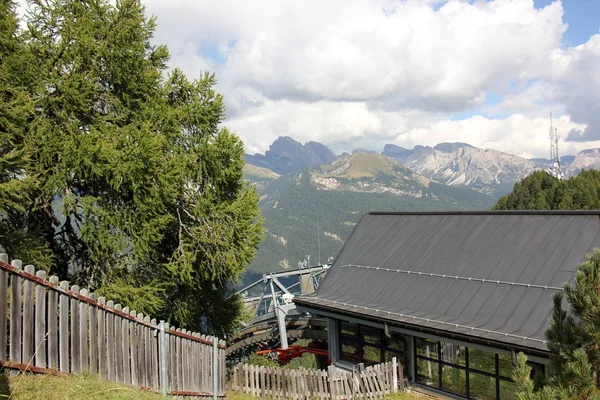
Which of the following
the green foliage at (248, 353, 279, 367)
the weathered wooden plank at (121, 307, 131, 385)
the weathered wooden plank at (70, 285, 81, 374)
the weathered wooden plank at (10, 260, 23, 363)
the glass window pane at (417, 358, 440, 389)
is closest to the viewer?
the weathered wooden plank at (10, 260, 23, 363)

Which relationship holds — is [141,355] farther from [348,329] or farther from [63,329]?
[348,329]

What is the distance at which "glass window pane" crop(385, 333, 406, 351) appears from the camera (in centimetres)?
1812

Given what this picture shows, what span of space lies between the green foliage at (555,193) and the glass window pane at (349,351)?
3607 inches

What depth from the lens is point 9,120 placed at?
580 inches

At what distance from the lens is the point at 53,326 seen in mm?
7828

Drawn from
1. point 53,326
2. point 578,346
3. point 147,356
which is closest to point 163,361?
point 147,356

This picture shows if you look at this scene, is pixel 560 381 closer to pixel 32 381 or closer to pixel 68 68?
pixel 32 381

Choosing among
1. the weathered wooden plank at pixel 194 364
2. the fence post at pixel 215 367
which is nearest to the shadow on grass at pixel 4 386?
the weathered wooden plank at pixel 194 364

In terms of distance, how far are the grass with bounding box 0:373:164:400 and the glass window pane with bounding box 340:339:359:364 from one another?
1259 cm

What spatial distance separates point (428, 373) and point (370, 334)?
279 centimetres

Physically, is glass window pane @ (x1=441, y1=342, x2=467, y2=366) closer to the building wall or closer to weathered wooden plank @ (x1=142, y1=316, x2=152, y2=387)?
the building wall

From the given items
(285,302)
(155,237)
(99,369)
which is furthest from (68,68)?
(285,302)

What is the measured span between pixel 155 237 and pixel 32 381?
955 centimetres

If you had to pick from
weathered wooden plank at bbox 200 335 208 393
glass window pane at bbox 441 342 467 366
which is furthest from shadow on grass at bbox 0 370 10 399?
glass window pane at bbox 441 342 467 366
